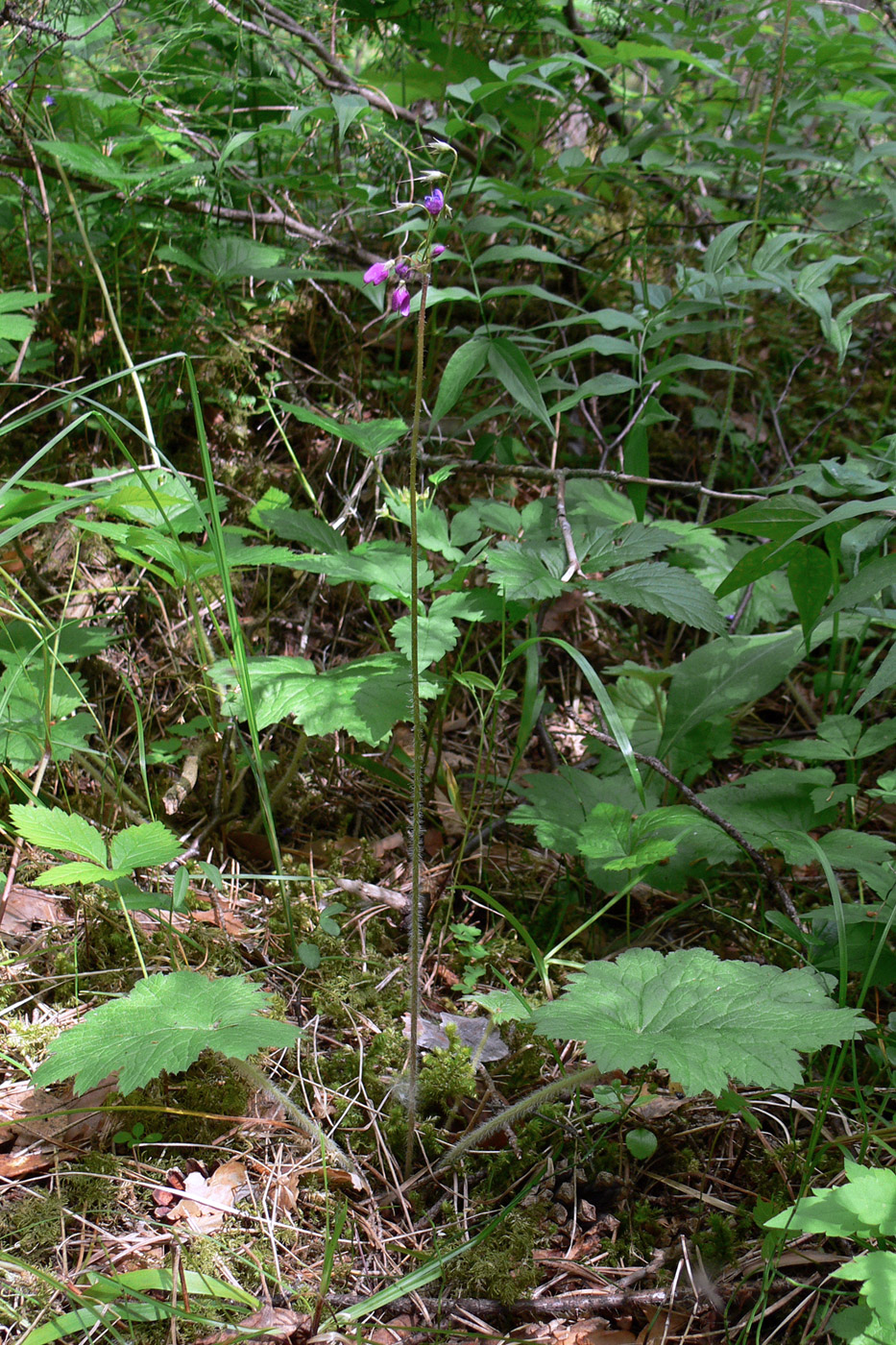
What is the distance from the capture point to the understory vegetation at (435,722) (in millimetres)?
1191

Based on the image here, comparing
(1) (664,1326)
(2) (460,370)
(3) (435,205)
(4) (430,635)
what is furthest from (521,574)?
(1) (664,1326)

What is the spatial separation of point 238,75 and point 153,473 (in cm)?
153

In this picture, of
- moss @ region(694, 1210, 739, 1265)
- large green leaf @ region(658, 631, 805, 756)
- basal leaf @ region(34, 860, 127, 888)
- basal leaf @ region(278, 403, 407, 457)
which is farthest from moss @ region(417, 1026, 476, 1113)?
basal leaf @ region(278, 403, 407, 457)

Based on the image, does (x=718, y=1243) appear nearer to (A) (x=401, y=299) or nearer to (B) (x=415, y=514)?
(B) (x=415, y=514)

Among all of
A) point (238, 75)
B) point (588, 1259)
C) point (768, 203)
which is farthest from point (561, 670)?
point (238, 75)

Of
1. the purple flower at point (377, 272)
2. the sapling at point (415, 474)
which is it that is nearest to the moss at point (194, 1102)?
the sapling at point (415, 474)

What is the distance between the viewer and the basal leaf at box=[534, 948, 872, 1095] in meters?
1.06

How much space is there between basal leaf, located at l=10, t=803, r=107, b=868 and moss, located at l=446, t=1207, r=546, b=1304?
84cm

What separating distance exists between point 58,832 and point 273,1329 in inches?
31.7

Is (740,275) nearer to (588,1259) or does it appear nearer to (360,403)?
(360,403)

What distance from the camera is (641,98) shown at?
332cm

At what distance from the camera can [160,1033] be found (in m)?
1.16

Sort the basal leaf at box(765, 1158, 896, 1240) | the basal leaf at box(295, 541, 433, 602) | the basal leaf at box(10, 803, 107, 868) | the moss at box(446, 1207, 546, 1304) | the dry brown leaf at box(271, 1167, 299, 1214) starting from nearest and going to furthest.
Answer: the basal leaf at box(765, 1158, 896, 1240) → the moss at box(446, 1207, 546, 1304) → the dry brown leaf at box(271, 1167, 299, 1214) → the basal leaf at box(10, 803, 107, 868) → the basal leaf at box(295, 541, 433, 602)

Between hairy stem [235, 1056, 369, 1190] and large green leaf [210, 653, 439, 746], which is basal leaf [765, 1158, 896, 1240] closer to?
hairy stem [235, 1056, 369, 1190]
